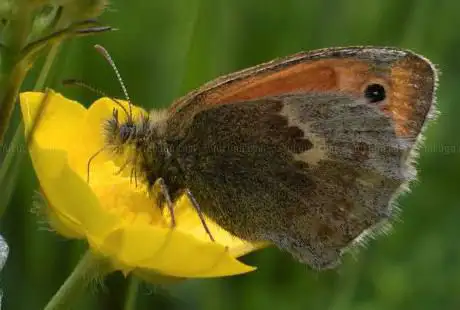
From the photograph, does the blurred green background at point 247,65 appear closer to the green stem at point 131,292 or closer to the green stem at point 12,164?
the green stem at point 131,292

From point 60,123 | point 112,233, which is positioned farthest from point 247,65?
point 112,233

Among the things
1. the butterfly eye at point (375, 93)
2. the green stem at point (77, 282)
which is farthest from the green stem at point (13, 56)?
the butterfly eye at point (375, 93)

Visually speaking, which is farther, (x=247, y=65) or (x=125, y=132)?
(x=247, y=65)

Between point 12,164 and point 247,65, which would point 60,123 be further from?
point 247,65

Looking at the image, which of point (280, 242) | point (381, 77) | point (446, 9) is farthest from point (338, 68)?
point (446, 9)

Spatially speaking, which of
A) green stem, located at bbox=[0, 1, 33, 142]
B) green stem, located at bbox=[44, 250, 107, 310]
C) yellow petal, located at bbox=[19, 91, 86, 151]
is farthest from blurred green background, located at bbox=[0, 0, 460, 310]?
green stem, located at bbox=[0, 1, 33, 142]
